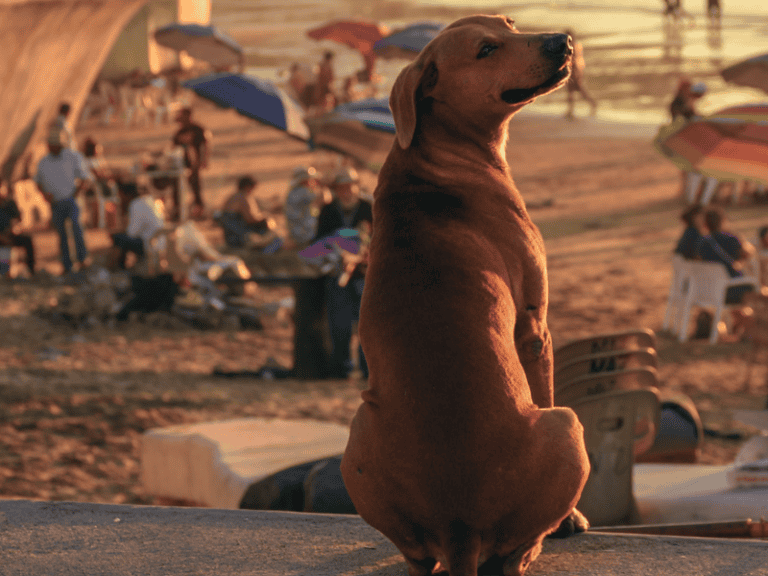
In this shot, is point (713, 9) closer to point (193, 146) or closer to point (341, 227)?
point (193, 146)

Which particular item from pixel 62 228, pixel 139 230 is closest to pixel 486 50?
pixel 139 230

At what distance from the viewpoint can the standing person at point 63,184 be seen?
12.8 meters

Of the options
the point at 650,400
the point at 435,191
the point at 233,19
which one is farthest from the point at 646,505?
the point at 233,19

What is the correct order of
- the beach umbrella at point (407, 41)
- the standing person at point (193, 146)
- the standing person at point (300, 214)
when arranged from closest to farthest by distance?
the standing person at point (300, 214)
the standing person at point (193, 146)
the beach umbrella at point (407, 41)

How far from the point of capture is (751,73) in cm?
1027

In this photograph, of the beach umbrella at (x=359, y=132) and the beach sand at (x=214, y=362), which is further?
the beach umbrella at (x=359, y=132)

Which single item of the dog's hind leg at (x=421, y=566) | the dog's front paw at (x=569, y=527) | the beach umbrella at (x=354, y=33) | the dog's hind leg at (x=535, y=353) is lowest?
the dog's front paw at (x=569, y=527)

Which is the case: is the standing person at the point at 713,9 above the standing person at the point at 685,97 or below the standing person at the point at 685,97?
above

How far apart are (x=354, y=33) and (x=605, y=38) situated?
683 inches

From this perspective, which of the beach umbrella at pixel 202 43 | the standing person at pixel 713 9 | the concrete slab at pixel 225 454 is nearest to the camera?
the concrete slab at pixel 225 454

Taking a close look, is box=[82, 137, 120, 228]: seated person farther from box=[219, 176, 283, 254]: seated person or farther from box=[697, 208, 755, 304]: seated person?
box=[697, 208, 755, 304]: seated person

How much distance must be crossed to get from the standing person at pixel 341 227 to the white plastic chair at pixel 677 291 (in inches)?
150

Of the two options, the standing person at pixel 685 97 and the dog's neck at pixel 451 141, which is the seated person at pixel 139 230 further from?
the dog's neck at pixel 451 141

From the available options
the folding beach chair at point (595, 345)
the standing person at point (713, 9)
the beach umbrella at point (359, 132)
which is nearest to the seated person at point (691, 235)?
the beach umbrella at point (359, 132)
